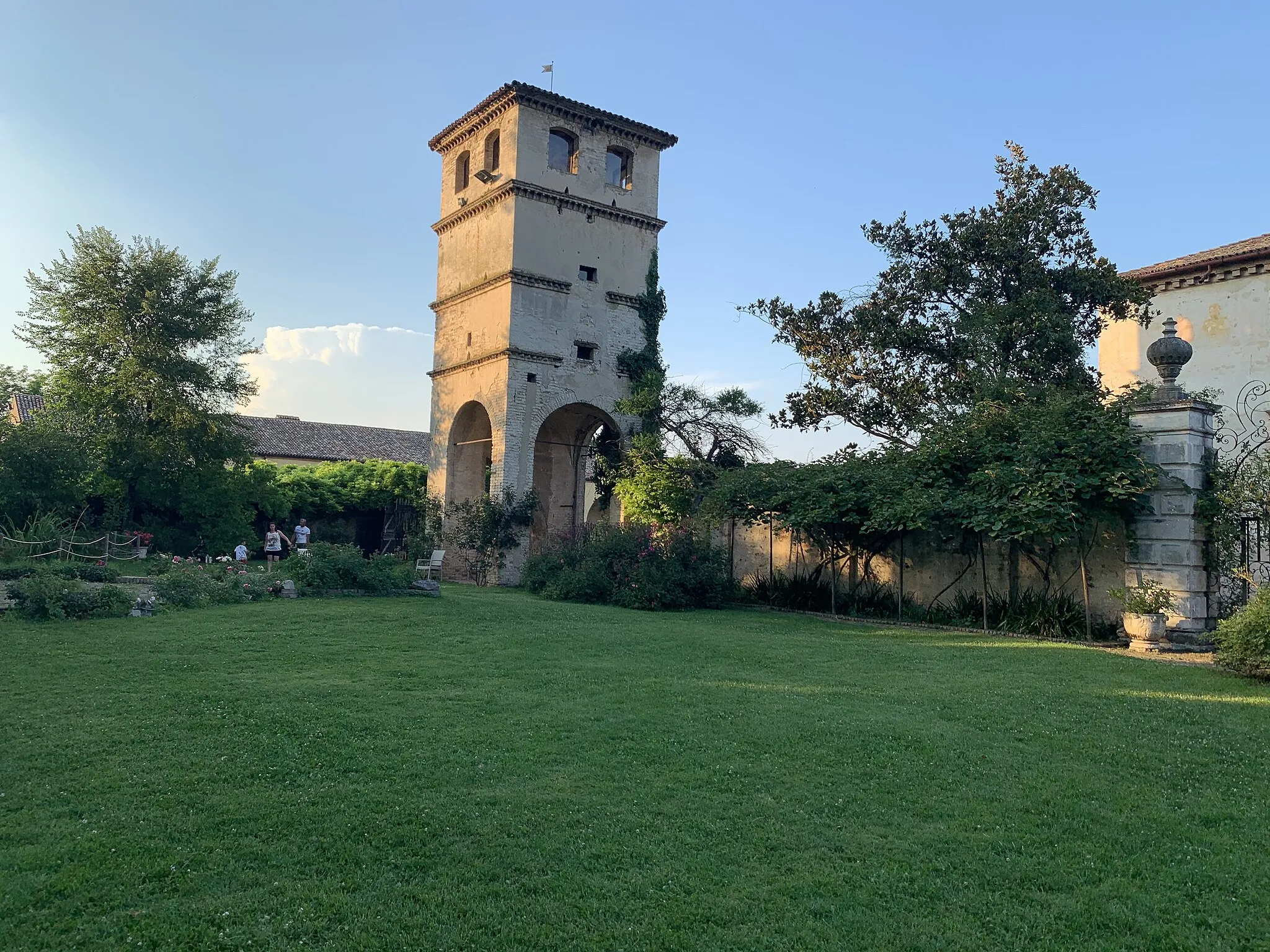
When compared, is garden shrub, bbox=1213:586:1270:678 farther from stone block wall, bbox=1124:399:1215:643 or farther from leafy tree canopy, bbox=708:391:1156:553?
leafy tree canopy, bbox=708:391:1156:553

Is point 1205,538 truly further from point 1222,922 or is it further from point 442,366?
point 442,366

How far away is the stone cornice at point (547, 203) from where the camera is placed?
72.0 ft

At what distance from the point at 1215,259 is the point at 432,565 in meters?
19.8

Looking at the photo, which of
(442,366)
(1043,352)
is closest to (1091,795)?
(1043,352)

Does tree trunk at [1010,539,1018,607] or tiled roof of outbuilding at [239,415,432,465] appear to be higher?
tiled roof of outbuilding at [239,415,432,465]

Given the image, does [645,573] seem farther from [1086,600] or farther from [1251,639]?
[1251,639]

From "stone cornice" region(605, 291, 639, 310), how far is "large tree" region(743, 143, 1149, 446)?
485cm

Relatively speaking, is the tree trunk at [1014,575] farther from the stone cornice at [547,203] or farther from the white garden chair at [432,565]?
the stone cornice at [547,203]

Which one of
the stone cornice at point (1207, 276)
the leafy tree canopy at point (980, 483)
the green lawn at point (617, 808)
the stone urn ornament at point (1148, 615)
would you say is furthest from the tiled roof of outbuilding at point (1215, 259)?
the green lawn at point (617, 808)

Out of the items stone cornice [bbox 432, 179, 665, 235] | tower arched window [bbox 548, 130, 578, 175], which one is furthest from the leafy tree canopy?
tower arched window [bbox 548, 130, 578, 175]

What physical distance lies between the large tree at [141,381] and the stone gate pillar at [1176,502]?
21079mm

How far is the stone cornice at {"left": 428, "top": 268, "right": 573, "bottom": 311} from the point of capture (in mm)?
21656

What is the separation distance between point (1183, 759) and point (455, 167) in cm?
2360

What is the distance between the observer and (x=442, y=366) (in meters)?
24.3
